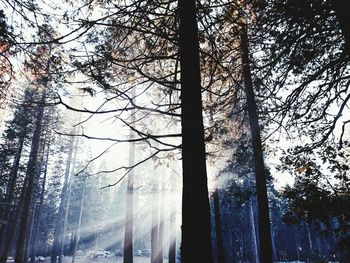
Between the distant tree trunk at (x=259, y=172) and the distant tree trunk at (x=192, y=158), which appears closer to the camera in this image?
the distant tree trunk at (x=192, y=158)

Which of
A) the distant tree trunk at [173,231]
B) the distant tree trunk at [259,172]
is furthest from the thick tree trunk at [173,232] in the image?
the distant tree trunk at [259,172]

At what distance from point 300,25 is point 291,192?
459 centimetres

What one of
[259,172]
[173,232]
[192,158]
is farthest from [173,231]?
[192,158]

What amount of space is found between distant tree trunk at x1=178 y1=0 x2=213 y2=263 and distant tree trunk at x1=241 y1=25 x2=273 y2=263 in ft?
13.1

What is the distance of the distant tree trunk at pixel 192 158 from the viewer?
140 inches

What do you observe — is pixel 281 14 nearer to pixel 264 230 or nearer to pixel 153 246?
pixel 264 230

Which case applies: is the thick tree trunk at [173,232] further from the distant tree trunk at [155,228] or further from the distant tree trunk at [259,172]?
the distant tree trunk at [259,172]

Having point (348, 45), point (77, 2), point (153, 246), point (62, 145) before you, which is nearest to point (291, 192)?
point (348, 45)

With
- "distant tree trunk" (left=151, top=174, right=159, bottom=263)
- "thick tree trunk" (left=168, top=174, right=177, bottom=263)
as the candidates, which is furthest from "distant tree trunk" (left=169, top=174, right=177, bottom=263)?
"distant tree trunk" (left=151, top=174, right=159, bottom=263)

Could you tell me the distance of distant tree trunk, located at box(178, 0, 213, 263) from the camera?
356cm

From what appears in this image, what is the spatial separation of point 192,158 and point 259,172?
5996 mm

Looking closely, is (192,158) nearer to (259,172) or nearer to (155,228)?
(259,172)

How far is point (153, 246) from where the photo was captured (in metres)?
20.0

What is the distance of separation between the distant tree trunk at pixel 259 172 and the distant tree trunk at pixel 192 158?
3985mm
